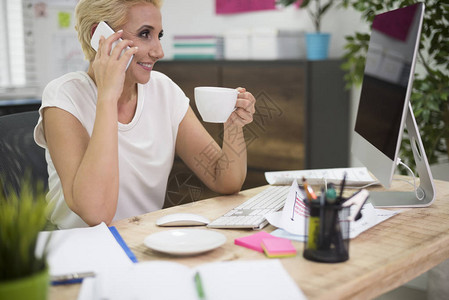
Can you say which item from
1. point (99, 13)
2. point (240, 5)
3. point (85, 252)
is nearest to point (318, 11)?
point (240, 5)

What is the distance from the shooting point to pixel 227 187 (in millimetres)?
1449

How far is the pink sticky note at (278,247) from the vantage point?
2.97 ft

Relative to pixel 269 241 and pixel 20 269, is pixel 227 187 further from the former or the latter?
pixel 20 269

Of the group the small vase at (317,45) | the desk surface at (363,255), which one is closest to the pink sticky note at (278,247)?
the desk surface at (363,255)

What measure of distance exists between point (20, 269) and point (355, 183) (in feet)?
3.64

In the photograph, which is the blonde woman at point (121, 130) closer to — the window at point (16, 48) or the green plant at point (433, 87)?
the green plant at point (433, 87)

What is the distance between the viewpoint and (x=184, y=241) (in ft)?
3.11

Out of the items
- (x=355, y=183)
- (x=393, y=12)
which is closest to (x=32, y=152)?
(x=355, y=183)

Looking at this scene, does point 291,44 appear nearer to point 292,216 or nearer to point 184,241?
point 292,216

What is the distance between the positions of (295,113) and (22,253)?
230 cm

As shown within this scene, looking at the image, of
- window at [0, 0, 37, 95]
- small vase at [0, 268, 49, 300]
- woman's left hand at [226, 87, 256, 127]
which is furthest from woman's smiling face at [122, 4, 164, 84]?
window at [0, 0, 37, 95]

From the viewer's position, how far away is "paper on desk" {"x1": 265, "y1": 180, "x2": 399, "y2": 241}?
1037 millimetres

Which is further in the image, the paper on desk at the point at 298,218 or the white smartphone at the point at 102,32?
the white smartphone at the point at 102,32

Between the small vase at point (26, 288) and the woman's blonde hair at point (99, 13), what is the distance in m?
0.97
